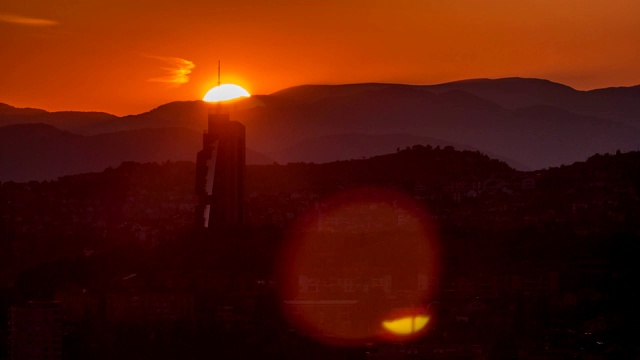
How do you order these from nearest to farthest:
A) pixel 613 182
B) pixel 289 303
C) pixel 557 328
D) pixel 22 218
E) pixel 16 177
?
pixel 557 328 → pixel 289 303 → pixel 613 182 → pixel 22 218 → pixel 16 177

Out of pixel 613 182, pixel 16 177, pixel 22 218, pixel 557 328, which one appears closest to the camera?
pixel 557 328

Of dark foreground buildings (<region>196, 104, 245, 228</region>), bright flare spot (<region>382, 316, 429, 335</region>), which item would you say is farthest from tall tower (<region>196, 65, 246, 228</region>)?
bright flare spot (<region>382, 316, 429, 335</region>)

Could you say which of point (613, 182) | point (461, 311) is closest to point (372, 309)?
point (461, 311)

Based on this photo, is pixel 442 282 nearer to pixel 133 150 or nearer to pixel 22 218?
pixel 22 218

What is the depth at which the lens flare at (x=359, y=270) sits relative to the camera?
97.2 feet

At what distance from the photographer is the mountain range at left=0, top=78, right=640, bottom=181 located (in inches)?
2004

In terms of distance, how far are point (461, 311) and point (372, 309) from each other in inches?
60.4

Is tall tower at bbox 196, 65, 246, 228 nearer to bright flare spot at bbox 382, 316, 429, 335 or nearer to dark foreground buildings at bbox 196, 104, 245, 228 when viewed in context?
dark foreground buildings at bbox 196, 104, 245, 228

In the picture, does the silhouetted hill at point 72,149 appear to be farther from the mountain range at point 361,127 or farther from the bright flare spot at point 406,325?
the bright flare spot at point 406,325

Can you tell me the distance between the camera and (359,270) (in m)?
32.6

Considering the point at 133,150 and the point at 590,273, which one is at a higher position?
the point at 133,150

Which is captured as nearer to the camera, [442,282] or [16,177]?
[442,282]

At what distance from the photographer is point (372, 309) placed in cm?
3009

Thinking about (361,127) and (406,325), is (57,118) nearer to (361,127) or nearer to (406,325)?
(361,127)
